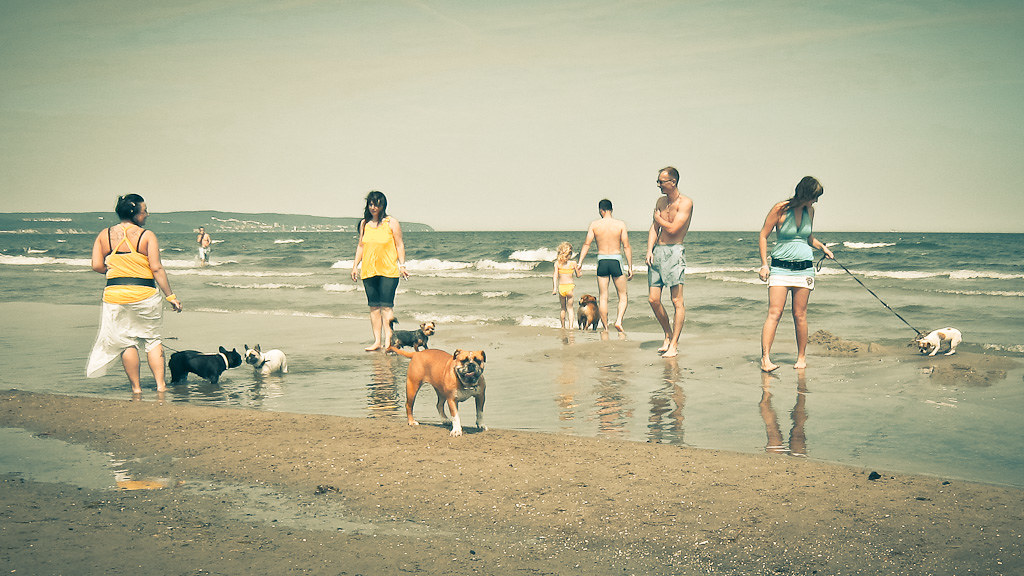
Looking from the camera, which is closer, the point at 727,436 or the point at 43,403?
the point at 727,436

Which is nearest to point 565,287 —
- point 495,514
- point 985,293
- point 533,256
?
point 495,514

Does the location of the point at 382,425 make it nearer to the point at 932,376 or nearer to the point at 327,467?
the point at 327,467

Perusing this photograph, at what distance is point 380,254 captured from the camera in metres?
8.90

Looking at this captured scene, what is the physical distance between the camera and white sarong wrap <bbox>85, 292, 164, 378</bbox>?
6.35 metres

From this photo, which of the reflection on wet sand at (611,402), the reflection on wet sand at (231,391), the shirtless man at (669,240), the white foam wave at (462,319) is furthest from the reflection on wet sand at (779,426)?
the white foam wave at (462,319)

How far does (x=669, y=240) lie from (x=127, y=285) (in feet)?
18.6

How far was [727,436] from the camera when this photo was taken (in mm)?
5102

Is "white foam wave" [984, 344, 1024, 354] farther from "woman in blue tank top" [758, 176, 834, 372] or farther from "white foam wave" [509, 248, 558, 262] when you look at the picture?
"white foam wave" [509, 248, 558, 262]

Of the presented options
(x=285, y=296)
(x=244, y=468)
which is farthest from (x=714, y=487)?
(x=285, y=296)

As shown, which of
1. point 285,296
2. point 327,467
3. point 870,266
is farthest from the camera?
point 870,266

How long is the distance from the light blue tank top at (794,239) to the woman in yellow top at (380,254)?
4.31m

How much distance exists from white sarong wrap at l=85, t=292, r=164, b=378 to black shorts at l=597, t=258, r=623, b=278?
659cm

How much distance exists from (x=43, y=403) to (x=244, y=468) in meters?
2.80

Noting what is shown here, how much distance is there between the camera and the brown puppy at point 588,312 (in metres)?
11.5
